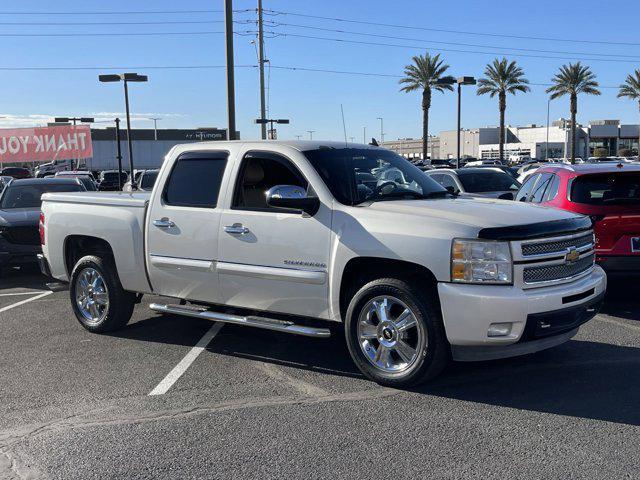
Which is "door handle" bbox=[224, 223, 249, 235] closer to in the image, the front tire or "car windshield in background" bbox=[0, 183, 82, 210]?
the front tire

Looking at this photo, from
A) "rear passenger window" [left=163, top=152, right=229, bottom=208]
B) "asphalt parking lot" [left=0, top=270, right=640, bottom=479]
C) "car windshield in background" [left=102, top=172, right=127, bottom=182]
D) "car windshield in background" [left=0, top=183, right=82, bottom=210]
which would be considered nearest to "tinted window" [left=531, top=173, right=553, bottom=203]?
"asphalt parking lot" [left=0, top=270, right=640, bottom=479]

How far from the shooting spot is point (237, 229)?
219 inches

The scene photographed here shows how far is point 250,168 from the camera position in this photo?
18.9 ft

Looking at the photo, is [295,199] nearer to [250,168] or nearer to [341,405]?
[250,168]

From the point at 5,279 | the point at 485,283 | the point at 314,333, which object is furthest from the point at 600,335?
the point at 5,279

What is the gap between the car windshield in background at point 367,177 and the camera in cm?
533

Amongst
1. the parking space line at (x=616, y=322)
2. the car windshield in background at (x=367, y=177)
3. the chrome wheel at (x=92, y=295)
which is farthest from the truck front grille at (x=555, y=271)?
the chrome wheel at (x=92, y=295)

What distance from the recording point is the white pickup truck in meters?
4.51

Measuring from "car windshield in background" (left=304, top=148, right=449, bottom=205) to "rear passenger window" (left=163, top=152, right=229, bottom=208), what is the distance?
38.9 inches

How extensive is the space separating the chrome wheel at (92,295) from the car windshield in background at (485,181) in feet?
29.6

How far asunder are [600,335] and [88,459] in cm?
490

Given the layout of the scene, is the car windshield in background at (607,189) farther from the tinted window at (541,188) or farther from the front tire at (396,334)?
the front tire at (396,334)

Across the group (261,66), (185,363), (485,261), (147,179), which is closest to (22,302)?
(185,363)

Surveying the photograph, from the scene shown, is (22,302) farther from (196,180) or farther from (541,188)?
(541,188)
